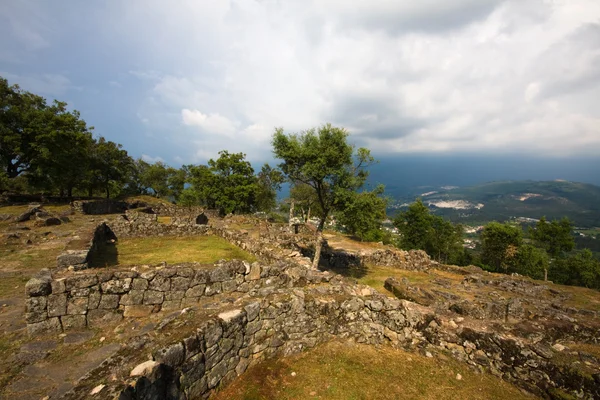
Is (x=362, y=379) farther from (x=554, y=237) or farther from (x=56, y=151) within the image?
(x=554, y=237)

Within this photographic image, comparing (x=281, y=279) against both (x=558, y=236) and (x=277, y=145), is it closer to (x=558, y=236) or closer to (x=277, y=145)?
(x=277, y=145)

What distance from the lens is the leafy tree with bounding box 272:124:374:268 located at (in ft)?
55.7

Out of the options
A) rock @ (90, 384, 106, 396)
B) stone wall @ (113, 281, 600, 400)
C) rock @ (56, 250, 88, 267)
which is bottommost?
stone wall @ (113, 281, 600, 400)

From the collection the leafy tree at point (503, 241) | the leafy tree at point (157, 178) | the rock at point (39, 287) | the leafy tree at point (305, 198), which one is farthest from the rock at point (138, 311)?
the leafy tree at point (157, 178)

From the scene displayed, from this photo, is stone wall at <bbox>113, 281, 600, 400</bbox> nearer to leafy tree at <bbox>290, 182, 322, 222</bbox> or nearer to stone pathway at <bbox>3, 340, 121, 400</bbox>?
stone pathway at <bbox>3, 340, 121, 400</bbox>

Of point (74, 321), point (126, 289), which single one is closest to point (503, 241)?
point (126, 289)

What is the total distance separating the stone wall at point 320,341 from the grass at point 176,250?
851 centimetres

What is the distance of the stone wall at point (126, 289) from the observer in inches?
286

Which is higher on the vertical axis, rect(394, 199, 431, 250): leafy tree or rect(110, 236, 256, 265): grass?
rect(110, 236, 256, 265): grass

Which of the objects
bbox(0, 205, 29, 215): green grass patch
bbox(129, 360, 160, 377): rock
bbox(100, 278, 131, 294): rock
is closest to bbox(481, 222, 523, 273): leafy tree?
bbox(100, 278, 131, 294): rock

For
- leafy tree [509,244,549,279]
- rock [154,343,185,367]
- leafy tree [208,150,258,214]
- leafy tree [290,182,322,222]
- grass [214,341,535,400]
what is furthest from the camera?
leafy tree [290,182,322,222]

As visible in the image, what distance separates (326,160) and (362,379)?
12.3 metres

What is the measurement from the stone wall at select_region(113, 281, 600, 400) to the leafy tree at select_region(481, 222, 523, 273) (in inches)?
1591

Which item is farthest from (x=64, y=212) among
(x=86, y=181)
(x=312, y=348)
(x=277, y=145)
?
(x=312, y=348)
